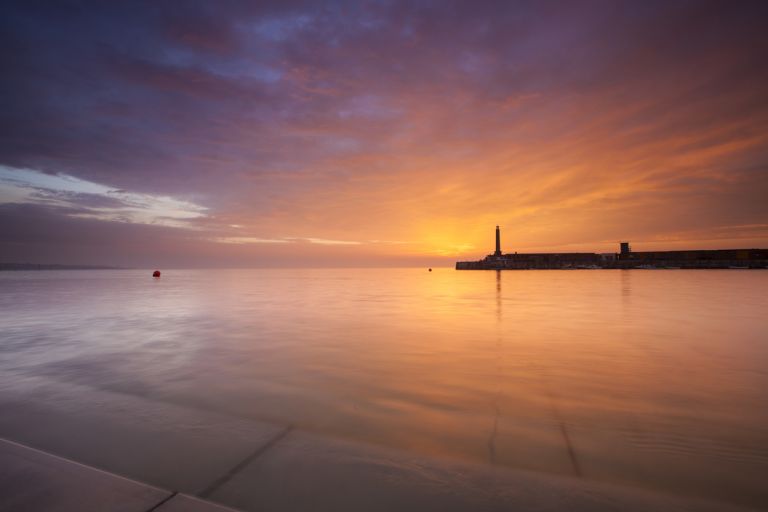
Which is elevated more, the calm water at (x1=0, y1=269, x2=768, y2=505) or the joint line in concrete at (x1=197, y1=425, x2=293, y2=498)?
the joint line in concrete at (x1=197, y1=425, x2=293, y2=498)

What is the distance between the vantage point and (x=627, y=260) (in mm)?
137125

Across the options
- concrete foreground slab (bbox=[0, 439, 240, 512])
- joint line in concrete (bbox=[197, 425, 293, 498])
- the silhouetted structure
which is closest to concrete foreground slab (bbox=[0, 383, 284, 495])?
joint line in concrete (bbox=[197, 425, 293, 498])

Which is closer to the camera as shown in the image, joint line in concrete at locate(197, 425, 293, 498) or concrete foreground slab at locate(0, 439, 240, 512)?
concrete foreground slab at locate(0, 439, 240, 512)

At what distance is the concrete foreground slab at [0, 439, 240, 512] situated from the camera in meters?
2.06

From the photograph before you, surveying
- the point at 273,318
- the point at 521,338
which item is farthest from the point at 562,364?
the point at 273,318

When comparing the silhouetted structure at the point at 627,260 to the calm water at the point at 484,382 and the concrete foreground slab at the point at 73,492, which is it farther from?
the concrete foreground slab at the point at 73,492

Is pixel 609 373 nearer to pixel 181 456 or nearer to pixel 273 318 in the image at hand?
pixel 181 456

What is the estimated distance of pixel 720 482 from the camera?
9.06 ft

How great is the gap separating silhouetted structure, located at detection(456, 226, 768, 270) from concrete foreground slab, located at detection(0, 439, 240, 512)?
517ft

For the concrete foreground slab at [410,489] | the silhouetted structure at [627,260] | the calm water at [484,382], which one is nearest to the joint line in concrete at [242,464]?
the concrete foreground slab at [410,489]

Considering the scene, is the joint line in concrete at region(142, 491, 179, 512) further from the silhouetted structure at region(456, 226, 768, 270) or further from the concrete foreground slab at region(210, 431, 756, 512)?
the silhouetted structure at region(456, 226, 768, 270)

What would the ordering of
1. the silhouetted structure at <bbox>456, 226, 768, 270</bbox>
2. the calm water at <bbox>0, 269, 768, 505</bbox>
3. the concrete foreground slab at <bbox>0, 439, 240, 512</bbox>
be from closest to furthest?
the concrete foreground slab at <bbox>0, 439, 240, 512</bbox>, the calm water at <bbox>0, 269, 768, 505</bbox>, the silhouetted structure at <bbox>456, 226, 768, 270</bbox>

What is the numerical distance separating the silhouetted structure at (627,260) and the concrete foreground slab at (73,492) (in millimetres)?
157708

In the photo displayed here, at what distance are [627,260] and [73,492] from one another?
16343 cm
